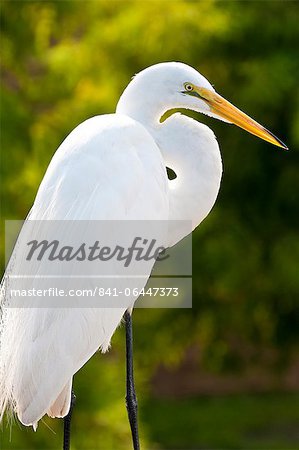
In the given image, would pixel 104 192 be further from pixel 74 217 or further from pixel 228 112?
pixel 228 112

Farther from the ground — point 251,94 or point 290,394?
point 251,94

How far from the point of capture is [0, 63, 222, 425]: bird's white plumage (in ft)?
5.14

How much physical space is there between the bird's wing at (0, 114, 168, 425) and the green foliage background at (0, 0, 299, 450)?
2615 mm

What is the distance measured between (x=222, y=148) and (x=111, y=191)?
3.50 meters

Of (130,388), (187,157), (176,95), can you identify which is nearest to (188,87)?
(176,95)

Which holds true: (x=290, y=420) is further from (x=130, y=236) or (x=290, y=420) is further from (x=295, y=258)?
(x=130, y=236)

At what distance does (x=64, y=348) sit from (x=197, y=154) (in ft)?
1.47

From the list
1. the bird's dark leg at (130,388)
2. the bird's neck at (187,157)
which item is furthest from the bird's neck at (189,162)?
the bird's dark leg at (130,388)

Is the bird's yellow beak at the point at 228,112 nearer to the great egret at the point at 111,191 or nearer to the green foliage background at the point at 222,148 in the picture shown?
the great egret at the point at 111,191

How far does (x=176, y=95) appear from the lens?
1726 millimetres

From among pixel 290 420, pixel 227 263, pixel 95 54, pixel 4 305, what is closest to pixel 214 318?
pixel 227 263

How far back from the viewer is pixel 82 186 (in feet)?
5.34

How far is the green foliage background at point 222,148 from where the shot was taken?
14.7 feet

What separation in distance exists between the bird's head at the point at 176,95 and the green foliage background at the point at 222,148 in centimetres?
261
